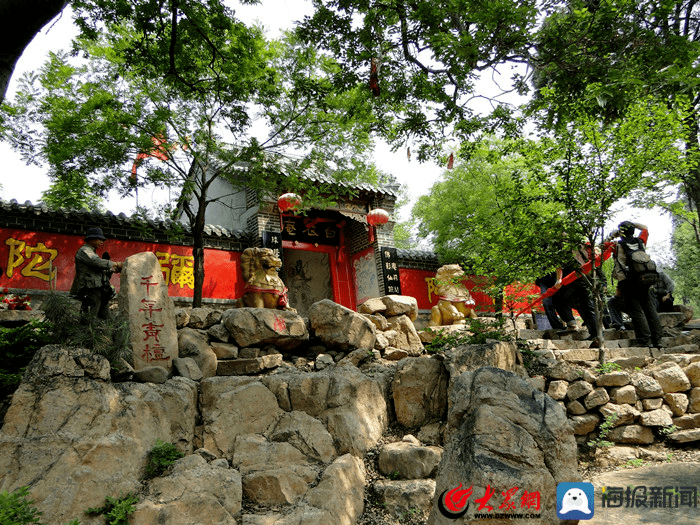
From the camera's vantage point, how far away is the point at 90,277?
18.5ft

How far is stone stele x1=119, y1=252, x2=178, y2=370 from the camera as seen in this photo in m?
5.51

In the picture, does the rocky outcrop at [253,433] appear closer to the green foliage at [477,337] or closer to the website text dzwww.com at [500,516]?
the website text dzwww.com at [500,516]

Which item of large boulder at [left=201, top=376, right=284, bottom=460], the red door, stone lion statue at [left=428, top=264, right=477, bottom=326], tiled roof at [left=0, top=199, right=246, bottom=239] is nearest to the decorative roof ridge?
the red door

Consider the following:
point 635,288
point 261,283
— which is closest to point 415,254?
point 261,283

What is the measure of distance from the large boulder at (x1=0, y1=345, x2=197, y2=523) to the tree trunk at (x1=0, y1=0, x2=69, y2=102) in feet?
7.64

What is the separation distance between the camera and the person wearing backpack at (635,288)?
7.20m

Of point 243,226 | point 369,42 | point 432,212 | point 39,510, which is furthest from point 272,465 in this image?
point 432,212

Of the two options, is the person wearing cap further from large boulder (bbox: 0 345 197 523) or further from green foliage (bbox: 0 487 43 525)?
green foliage (bbox: 0 487 43 525)

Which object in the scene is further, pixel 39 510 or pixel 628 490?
pixel 628 490

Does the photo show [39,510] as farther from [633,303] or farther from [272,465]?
[633,303]

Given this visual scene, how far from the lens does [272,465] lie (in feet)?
14.4

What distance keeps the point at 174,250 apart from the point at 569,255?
27.1ft

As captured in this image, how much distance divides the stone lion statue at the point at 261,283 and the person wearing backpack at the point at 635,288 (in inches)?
222

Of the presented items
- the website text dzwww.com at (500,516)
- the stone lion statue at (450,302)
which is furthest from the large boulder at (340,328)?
the stone lion statue at (450,302)
